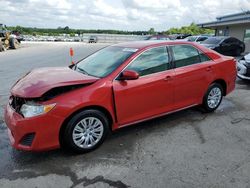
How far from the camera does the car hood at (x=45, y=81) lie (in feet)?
12.2

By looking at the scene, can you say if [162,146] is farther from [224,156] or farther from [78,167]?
[78,167]

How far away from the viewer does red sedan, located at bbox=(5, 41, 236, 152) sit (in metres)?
3.62

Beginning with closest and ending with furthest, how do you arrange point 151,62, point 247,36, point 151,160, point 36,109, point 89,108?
point 36,109 → point 151,160 → point 89,108 → point 151,62 → point 247,36

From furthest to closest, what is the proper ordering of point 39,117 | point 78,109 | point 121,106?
point 121,106
point 78,109
point 39,117

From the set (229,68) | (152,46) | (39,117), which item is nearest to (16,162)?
(39,117)

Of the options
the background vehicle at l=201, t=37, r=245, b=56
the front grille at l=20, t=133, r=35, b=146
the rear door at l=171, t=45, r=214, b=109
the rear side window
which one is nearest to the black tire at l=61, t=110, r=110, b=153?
the front grille at l=20, t=133, r=35, b=146

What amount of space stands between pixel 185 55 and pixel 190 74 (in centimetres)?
39

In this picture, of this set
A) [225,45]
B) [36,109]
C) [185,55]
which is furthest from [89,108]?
[225,45]

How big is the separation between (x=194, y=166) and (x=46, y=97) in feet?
7.35

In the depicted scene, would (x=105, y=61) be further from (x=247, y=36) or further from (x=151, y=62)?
(x=247, y=36)

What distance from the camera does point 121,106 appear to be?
4215 millimetres

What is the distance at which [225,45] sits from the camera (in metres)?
17.8

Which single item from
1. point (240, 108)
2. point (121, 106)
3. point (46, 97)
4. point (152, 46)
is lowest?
point (240, 108)

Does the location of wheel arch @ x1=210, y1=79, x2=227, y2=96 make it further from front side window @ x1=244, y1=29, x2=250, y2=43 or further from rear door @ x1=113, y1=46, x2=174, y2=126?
front side window @ x1=244, y1=29, x2=250, y2=43
